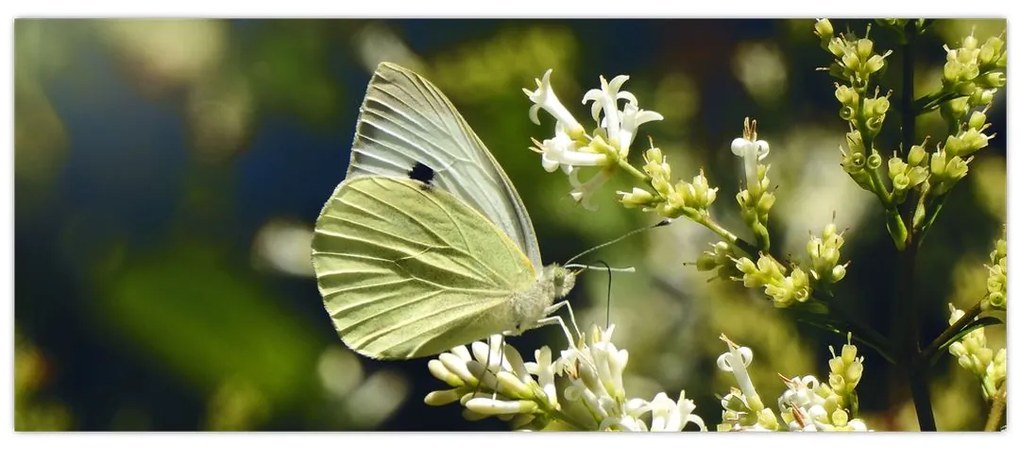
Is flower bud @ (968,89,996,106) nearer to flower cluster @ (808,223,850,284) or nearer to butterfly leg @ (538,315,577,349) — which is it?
flower cluster @ (808,223,850,284)

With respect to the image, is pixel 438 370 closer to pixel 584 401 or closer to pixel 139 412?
pixel 584 401

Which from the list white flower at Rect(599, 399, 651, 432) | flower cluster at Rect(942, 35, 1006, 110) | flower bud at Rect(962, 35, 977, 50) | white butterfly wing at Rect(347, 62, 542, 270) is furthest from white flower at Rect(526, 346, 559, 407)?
flower bud at Rect(962, 35, 977, 50)

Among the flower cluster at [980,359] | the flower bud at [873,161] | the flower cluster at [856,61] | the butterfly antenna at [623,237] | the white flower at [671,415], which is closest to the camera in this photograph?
the flower bud at [873,161]

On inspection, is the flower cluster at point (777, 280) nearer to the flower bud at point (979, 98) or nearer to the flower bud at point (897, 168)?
the flower bud at point (897, 168)

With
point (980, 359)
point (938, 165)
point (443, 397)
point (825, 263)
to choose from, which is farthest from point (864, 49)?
point (443, 397)

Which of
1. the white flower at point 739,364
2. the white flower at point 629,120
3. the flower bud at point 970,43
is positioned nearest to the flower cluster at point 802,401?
the white flower at point 739,364

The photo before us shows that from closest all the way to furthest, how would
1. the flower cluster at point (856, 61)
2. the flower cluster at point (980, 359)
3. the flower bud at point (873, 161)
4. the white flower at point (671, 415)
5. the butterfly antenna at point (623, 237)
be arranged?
the flower bud at point (873, 161)
the flower cluster at point (856, 61)
the flower cluster at point (980, 359)
the white flower at point (671, 415)
the butterfly antenna at point (623, 237)

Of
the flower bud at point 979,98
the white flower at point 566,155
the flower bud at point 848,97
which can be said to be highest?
the flower bud at point 848,97

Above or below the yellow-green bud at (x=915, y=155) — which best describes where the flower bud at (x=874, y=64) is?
above
